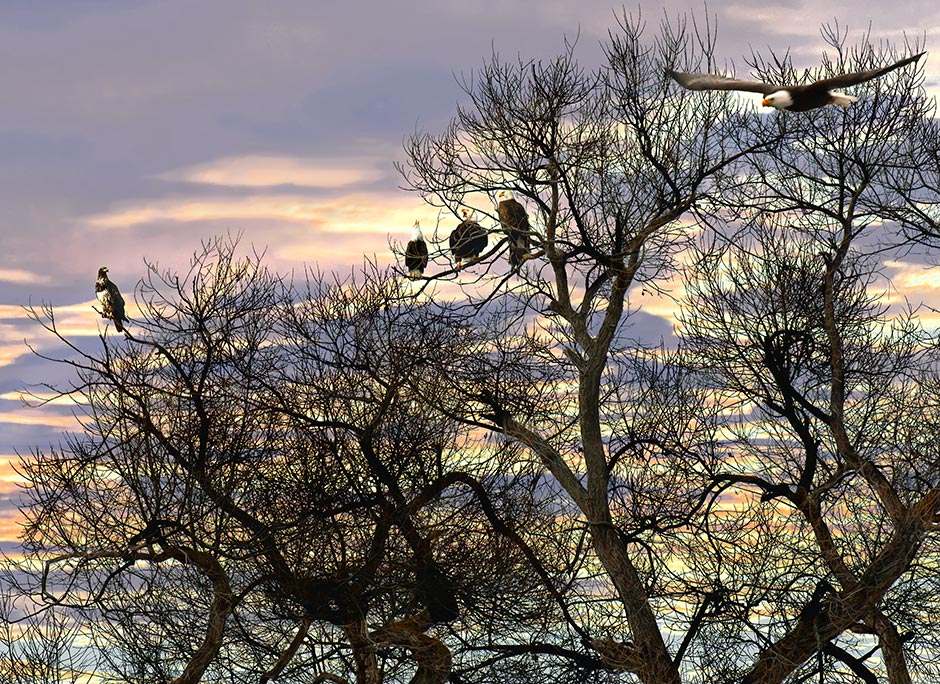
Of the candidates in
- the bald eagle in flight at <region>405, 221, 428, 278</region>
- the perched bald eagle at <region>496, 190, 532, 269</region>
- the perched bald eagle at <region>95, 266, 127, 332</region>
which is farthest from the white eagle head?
the perched bald eagle at <region>95, 266, 127, 332</region>

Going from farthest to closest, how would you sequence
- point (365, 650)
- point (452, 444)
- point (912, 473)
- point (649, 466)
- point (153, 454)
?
point (649, 466) → point (452, 444) → point (912, 473) → point (365, 650) → point (153, 454)

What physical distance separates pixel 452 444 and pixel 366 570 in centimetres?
418

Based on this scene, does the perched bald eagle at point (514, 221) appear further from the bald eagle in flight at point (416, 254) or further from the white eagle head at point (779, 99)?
the white eagle head at point (779, 99)

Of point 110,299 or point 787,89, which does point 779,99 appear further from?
point 110,299

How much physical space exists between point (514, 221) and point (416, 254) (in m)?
2.01

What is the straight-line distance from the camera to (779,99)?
49.1 ft

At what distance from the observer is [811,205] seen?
62.5ft

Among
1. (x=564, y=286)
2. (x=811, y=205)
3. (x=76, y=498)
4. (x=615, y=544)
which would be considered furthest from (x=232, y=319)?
(x=811, y=205)

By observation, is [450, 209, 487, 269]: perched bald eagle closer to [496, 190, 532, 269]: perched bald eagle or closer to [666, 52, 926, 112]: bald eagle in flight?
[496, 190, 532, 269]: perched bald eagle

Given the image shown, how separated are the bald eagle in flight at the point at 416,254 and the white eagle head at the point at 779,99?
22.4ft

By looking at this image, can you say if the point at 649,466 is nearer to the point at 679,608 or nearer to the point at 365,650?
the point at 679,608

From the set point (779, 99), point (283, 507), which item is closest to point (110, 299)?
point (283, 507)

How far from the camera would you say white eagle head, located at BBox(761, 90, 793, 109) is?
48.5 ft

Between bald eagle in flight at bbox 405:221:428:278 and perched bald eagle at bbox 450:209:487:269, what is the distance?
2.63 feet
